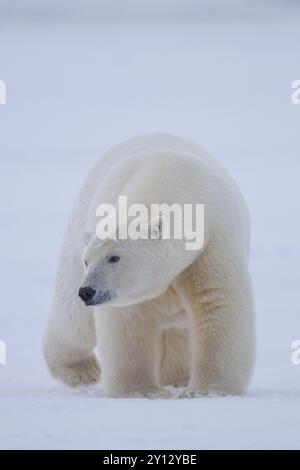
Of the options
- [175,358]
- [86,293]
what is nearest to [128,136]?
[175,358]

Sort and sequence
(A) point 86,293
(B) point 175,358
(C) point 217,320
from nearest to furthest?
1. (A) point 86,293
2. (C) point 217,320
3. (B) point 175,358

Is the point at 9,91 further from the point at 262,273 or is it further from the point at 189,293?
the point at 189,293

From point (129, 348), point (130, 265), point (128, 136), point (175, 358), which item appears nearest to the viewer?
point (130, 265)

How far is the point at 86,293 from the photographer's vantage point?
17.3ft

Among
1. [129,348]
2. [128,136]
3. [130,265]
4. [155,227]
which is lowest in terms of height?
[129,348]

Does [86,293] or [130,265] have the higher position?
[130,265]

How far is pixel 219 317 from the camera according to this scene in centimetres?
568

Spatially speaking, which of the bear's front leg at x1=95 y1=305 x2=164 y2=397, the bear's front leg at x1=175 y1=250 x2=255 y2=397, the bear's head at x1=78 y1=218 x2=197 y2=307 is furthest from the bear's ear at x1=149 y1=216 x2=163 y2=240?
the bear's front leg at x1=95 y1=305 x2=164 y2=397

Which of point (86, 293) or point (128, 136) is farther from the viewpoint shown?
point (128, 136)

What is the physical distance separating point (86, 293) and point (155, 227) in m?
0.48

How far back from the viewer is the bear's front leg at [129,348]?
19.0 feet

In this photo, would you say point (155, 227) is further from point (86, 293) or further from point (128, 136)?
point (128, 136)

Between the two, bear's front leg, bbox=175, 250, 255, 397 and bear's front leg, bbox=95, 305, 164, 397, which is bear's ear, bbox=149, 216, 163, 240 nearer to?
bear's front leg, bbox=175, 250, 255, 397

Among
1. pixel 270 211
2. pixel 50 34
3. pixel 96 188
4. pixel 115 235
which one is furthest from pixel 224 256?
pixel 50 34
